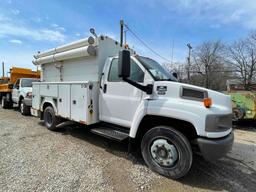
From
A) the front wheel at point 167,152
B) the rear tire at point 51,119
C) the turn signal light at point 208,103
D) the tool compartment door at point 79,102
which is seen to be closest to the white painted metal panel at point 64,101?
the tool compartment door at point 79,102

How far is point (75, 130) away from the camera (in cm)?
633

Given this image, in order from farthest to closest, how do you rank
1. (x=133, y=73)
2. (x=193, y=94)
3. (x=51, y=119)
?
1. (x=51, y=119)
2. (x=133, y=73)
3. (x=193, y=94)

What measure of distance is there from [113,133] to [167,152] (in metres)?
1.38

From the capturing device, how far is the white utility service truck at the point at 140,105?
10.0ft

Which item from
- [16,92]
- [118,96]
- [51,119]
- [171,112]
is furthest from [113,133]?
[16,92]

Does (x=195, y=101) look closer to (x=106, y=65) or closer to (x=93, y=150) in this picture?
(x=106, y=65)

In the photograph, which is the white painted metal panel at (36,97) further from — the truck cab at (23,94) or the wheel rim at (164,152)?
the wheel rim at (164,152)

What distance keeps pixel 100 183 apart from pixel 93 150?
149 cm

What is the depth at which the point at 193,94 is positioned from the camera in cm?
323

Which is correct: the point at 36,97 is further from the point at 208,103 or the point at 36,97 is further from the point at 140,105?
the point at 208,103

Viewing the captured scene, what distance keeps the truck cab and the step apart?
577cm

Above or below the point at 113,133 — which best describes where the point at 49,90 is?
above

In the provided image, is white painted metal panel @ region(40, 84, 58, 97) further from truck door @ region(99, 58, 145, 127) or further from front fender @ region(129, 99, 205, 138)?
front fender @ region(129, 99, 205, 138)

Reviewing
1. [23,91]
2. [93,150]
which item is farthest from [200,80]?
[93,150]
